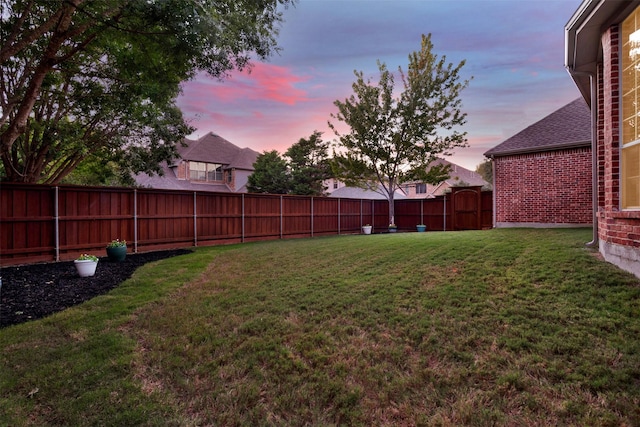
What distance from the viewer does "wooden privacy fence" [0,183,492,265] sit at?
7926 millimetres

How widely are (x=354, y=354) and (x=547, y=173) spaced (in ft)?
37.6

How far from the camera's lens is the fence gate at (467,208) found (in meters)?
15.8

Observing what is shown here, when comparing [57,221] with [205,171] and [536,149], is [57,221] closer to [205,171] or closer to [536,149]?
[536,149]

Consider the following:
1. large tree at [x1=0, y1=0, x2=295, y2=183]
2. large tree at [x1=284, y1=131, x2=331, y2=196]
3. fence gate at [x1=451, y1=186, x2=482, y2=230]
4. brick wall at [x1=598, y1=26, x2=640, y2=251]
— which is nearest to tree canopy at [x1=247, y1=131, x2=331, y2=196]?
large tree at [x1=284, y1=131, x2=331, y2=196]

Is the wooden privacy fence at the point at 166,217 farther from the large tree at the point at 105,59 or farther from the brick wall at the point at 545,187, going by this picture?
the brick wall at the point at 545,187

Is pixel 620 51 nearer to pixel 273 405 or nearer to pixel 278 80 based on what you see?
pixel 273 405

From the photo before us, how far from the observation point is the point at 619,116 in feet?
14.2

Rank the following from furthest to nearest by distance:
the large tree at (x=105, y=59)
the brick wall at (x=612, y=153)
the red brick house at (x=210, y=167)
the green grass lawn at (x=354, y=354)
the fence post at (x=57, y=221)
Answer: the red brick house at (x=210, y=167) → the fence post at (x=57, y=221) → the large tree at (x=105, y=59) → the brick wall at (x=612, y=153) → the green grass lawn at (x=354, y=354)

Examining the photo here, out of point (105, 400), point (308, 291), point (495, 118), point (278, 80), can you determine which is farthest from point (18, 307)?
point (495, 118)

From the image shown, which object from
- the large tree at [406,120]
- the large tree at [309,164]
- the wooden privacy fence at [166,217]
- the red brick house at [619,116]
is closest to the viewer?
the red brick house at [619,116]

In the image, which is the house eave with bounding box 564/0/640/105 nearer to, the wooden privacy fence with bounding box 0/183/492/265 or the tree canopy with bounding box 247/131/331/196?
the wooden privacy fence with bounding box 0/183/492/265

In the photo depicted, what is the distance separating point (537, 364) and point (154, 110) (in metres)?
11.3

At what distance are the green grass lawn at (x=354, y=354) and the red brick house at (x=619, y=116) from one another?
1.52 ft

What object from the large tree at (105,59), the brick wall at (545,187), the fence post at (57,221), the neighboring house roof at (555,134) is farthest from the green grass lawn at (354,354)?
the neighboring house roof at (555,134)
